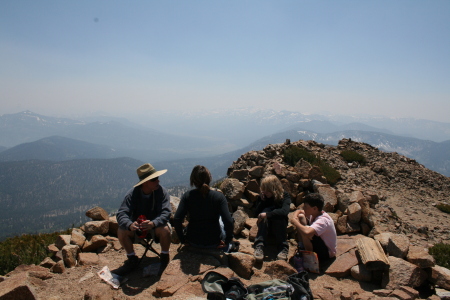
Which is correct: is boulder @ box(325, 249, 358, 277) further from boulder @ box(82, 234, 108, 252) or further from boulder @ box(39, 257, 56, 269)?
boulder @ box(39, 257, 56, 269)

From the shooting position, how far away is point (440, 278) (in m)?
4.57

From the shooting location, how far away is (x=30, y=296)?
153 inches

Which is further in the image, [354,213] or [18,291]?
[354,213]

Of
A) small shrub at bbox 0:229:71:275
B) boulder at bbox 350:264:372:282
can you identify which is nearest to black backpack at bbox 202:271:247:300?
boulder at bbox 350:264:372:282

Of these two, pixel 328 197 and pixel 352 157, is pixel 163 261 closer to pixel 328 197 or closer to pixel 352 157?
pixel 328 197

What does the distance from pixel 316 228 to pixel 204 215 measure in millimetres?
2230

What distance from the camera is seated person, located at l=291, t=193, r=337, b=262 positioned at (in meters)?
5.00

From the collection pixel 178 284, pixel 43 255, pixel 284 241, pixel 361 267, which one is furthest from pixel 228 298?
pixel 43 255

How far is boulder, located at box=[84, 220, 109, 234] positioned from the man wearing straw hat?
1.73 metres

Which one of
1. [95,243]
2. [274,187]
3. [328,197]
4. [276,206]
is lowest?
[95,243]

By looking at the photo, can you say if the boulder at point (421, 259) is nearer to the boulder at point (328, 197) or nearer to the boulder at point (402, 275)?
the boulder at point (402, 275)

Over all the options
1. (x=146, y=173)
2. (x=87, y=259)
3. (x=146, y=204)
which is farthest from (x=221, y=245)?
(x=87, y=259)

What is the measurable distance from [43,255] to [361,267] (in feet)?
23.5

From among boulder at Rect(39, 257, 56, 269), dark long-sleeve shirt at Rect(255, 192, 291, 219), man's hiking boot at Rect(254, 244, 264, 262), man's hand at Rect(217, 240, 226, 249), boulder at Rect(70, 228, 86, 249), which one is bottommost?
boulder at Rect(39, 257, 56, 269)
